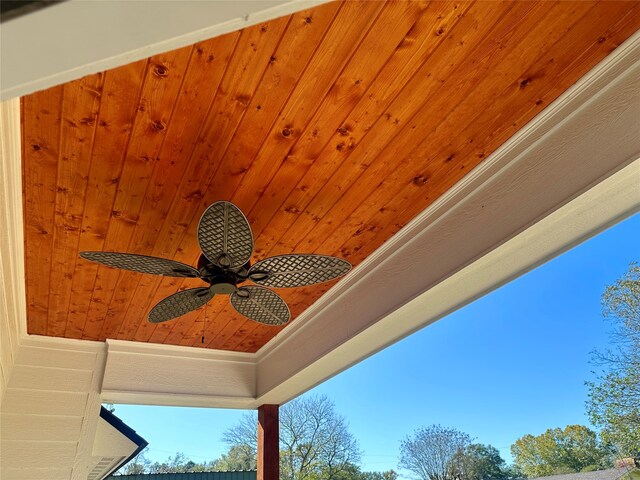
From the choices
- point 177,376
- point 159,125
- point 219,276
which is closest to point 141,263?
point 219,276

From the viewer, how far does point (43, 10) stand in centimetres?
47

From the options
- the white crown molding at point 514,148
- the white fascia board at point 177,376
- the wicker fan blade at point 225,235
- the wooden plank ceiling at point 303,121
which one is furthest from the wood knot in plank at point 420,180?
the white fascia board at point 177,376

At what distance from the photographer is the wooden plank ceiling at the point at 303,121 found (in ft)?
4.48

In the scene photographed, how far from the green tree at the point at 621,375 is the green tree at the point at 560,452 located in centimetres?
7

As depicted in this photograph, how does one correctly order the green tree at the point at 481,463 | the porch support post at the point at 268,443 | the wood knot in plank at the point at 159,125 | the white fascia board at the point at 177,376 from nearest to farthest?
the wood knot in plank at the point at 159,125 → the green tree at the point at 481,463 → the white fascia board at the point at 177,376 → the porch support post at the point at 268,443

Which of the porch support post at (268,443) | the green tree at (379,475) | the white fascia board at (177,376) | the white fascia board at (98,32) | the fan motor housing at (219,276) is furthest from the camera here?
the porch support post at (268,443)

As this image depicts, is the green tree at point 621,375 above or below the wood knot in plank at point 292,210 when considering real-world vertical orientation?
below

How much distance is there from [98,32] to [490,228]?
166 centimetres

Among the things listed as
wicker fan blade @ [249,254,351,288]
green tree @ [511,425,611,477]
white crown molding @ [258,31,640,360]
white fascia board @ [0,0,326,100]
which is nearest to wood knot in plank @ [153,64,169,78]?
wicker fan blade @ [249,254,351,288]

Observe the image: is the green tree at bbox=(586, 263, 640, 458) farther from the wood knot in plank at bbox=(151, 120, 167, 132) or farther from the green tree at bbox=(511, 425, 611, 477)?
the wood knot in plank at bbox=(151, 120, 167, 132)

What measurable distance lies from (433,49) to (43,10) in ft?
3.96

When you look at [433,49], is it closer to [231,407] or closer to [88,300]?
[88,300]

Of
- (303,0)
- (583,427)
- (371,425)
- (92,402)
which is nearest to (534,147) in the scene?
(583,427)

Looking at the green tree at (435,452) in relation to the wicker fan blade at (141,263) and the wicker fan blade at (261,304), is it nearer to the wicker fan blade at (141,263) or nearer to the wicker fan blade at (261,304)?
the wicker fan blade at (261,304)
